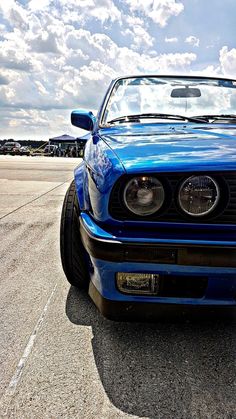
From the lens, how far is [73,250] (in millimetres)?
2305

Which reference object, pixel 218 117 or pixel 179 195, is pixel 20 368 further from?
pixel 218 117

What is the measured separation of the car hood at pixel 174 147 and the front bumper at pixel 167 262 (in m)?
0.33

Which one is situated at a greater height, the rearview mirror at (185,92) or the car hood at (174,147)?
the rearview mirror at (185,92)

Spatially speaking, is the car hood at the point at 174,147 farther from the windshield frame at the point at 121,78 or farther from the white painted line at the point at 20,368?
the white painted line at the point at 20,368

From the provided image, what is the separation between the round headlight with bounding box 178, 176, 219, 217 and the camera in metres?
1.60

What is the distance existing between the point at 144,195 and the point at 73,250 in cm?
86

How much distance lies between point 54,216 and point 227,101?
9.47 ft

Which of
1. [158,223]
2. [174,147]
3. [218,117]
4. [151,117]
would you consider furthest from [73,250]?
[218,117]

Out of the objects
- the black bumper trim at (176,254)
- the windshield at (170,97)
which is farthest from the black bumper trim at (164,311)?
the windshield at (170,97)

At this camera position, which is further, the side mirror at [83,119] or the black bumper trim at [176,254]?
the side mirror at [83,119]

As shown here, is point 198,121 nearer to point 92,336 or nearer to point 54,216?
point 92,336

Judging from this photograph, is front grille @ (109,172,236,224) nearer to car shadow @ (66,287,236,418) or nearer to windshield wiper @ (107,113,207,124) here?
car shadow @ (66,287,236,418)

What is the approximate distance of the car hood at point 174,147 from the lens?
1.59m

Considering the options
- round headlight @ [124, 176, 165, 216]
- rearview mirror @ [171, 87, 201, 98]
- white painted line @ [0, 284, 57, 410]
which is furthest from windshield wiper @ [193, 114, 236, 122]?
white painted line @ [0, 284, 57, 410]
